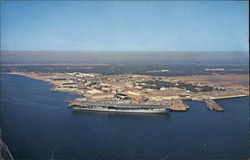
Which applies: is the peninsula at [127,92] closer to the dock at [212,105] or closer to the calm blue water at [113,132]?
the dock at [212,105]

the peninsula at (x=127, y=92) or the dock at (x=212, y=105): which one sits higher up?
the peninsula at (x=127, y=92)

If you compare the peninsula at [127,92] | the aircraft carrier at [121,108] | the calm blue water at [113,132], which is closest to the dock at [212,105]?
the peninsula at [127,92]

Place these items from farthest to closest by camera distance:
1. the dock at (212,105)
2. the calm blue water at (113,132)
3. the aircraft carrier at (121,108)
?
1. the dock at (212,105)
2. the aircraft carrier at (121,108)
3. the calm blue water at (113,132)

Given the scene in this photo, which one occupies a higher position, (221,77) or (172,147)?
(221,77)

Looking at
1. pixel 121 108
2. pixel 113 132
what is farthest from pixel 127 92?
pixel 113 132

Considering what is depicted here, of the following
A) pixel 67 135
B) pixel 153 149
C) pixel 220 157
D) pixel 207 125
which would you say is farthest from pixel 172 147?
pixel 67 135

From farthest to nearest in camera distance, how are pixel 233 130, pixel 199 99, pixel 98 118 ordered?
1. pixel 199 99
2. pixel 98 118
3. pixel 233 130

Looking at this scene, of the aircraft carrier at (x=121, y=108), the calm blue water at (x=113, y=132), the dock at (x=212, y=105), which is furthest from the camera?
the dock at (x=212, y=105)

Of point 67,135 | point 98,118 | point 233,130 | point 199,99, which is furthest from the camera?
point 199,99

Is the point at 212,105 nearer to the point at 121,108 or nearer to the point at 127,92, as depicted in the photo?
the point at 127,92

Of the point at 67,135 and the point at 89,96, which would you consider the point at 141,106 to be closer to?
the point at 89,96
